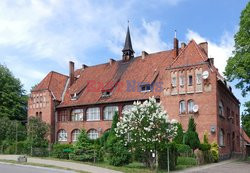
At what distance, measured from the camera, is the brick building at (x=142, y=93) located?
36906 mm

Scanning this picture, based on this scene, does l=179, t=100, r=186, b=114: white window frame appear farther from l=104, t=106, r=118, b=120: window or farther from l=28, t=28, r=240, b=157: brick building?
l=104, t=106, r=118, b=120: window

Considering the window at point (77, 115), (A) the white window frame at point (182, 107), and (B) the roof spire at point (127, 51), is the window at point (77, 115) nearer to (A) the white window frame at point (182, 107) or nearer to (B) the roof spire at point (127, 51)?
(B) the roof spire at point (127, 51)

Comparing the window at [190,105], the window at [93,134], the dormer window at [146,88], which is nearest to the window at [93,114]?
the window at [93,134]

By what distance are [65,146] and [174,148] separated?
1176 centimetres

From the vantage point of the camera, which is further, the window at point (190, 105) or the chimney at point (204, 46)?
the chimney at point (204, 46)

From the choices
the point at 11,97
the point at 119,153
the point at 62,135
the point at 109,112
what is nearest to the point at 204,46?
the point at 109,112

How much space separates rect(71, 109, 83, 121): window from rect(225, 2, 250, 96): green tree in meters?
21.6

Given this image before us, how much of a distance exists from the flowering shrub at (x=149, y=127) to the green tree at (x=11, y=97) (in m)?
36.3

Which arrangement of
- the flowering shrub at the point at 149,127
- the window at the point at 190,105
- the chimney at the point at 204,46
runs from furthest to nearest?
the chimney at the point at 204,46
the window at the point at 190,105
the flowering shrub at the point at 149,127

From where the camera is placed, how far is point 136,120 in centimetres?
2391

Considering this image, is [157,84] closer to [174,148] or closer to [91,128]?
[91,128]

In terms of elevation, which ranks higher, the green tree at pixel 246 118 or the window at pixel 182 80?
the window at pixel 182 80

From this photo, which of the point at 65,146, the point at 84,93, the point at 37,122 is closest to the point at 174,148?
the point at 65,146

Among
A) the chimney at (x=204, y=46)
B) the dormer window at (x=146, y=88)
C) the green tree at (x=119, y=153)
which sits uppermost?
the chimney at (x=204, y=46)
